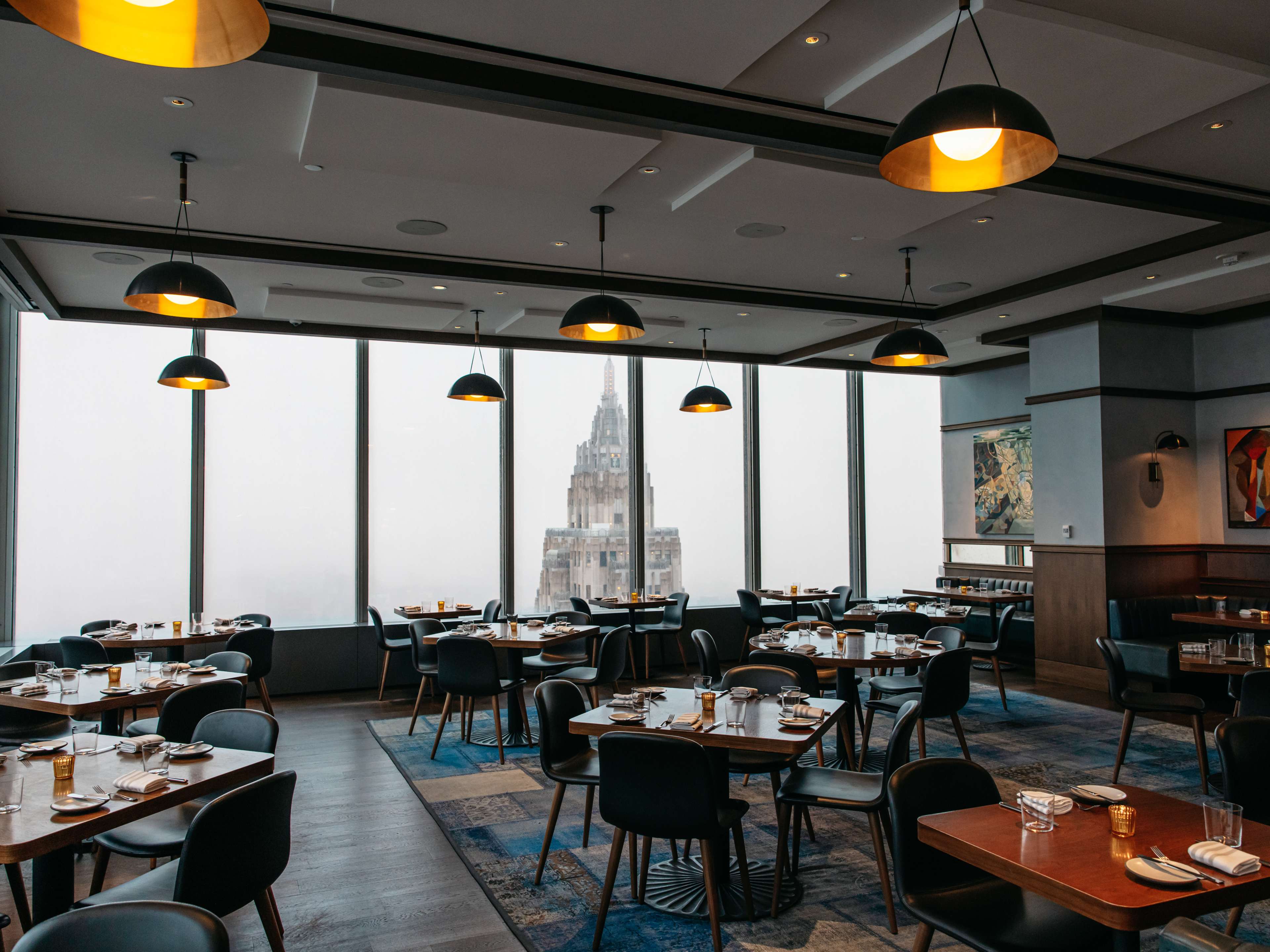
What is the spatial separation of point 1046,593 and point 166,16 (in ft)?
31.0

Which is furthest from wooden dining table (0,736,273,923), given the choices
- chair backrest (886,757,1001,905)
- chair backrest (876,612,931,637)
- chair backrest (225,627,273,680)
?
chair backrest (876,612,931,637)

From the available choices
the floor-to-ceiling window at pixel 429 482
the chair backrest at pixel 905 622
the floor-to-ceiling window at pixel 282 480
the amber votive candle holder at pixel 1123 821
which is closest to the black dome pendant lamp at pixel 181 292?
the amber votive candle holder at pixel 1123 821

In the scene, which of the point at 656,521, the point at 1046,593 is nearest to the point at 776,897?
the point at 1046,593

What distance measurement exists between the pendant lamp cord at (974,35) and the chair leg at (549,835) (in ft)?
11.6

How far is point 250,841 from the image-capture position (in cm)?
279

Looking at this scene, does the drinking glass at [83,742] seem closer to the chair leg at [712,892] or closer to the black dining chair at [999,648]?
the chair leg at [712,892]

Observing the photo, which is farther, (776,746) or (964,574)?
(964,574)

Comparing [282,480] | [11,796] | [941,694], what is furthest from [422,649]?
[11,796]

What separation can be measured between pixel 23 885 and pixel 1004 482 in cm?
1090

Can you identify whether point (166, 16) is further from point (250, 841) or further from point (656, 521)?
point (656, 521)

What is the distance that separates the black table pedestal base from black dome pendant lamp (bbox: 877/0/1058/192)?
291 centimetres

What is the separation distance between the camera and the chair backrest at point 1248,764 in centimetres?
353

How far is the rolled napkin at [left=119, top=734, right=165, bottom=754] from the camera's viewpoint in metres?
3.48

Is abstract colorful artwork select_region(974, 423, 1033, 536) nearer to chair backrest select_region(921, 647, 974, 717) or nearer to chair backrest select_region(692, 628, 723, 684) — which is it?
chair backrest select_region(921, 647, 974, 717)
